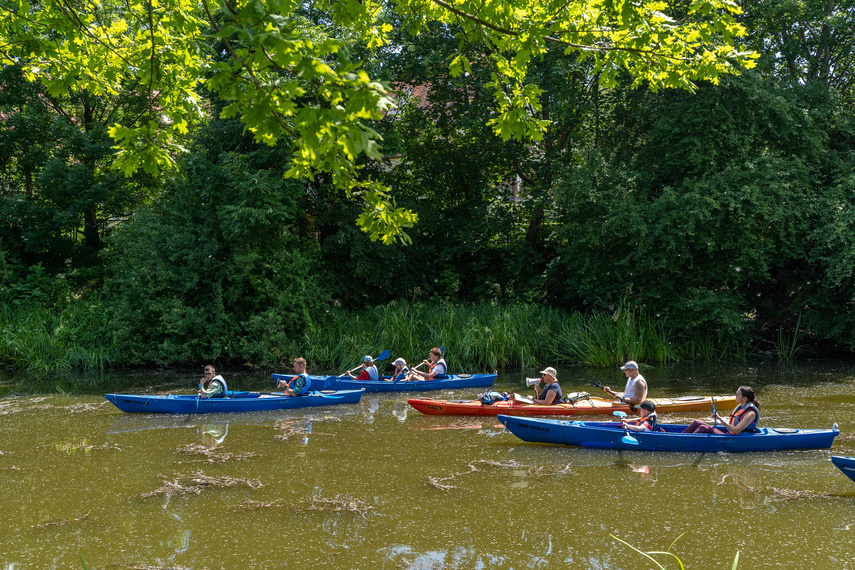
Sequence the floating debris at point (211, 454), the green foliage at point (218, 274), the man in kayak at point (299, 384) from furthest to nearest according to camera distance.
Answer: the green foliage at point (218, 274), the man in kayak at point (299, 384), the floating debris at point (211, 454)

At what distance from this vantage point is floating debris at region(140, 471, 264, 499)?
7.21 meters

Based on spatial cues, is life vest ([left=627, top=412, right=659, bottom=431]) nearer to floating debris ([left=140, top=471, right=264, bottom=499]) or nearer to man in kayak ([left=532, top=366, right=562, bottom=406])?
man in kayak ([left=532, top=366, right=562, bottom=406])

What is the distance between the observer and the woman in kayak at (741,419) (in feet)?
28.3

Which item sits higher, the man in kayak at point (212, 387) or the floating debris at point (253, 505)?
the man in kayak at point (212, 387)

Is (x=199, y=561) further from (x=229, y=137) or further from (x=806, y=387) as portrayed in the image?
(x=229, y=137)

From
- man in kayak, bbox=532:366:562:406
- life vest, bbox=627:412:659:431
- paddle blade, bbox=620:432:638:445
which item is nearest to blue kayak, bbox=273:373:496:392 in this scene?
man in kayak, bbox=532:366:562:406

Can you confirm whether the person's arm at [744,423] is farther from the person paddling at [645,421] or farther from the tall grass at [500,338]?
the tall grass at [500,338]

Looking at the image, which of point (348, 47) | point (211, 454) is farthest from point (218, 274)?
point (348, 47)

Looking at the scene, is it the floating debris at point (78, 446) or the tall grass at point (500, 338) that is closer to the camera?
the floating debris at point (78, 446)

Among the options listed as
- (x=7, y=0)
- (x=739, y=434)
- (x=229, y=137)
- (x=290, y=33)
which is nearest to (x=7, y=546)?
(x=290, y=33)

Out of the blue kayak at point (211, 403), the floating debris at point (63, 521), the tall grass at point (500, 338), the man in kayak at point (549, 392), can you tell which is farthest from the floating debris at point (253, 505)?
the tall grass at point (500, 338)

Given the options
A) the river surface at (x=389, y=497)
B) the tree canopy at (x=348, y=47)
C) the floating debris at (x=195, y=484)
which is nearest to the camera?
the tree canopy at (x=348, y=47)

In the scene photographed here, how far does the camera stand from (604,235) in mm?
16797

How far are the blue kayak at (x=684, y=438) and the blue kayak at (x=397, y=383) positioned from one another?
478cm
